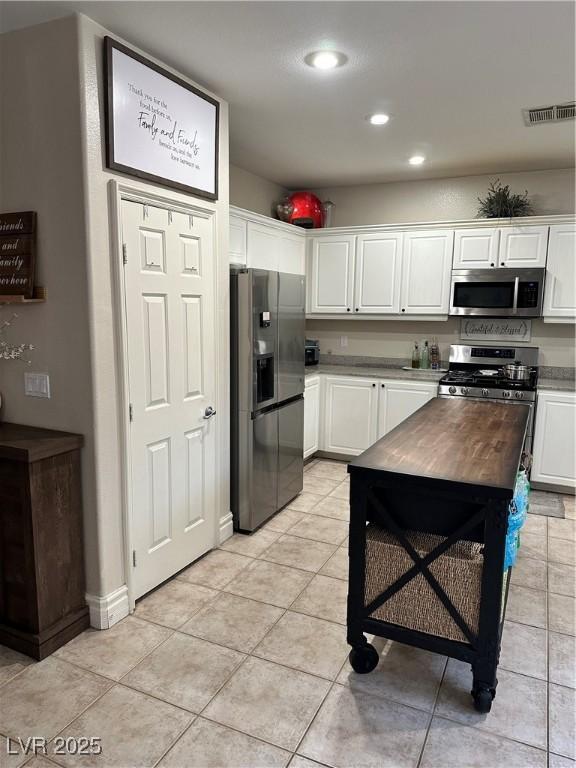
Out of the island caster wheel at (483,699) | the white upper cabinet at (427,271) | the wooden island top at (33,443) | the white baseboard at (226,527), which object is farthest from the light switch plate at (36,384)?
the white upper cabinet at (427,271)

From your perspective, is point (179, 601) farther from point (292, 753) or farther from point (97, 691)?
point (292, 753)

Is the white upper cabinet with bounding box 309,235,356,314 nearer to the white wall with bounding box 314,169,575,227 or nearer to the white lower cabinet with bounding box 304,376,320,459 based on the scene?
the white wall with bounding box 314,169,575,227

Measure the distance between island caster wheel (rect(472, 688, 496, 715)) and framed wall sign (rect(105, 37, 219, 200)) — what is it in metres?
2.63

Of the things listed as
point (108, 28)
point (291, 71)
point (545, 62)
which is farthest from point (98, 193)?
point (545, 62)

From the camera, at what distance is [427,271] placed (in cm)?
473

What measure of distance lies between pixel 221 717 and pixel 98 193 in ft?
7.13

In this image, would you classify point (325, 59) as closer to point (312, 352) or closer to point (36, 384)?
point (36, 384)

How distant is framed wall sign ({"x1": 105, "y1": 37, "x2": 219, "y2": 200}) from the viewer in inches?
91.1

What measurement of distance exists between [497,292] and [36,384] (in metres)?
3.65

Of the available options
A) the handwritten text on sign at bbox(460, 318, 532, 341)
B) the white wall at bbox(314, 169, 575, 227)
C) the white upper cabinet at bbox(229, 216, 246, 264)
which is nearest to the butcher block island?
the white upper cabinet at bbox(229, 216, 246, 264)

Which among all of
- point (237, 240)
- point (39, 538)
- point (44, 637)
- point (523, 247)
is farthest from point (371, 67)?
point (44, 637)

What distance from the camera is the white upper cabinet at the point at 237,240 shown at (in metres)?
→ 3.81

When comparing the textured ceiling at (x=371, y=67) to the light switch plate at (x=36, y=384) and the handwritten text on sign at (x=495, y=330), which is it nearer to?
the handwritten text on sign at (x=495, y=330)

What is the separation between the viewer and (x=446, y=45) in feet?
7.83
